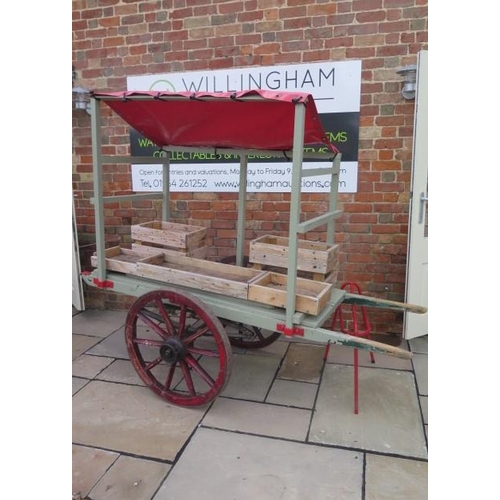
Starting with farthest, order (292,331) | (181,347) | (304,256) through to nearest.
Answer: (304,256) → (181,347) → (292,331)

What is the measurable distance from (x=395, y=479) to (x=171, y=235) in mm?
2131

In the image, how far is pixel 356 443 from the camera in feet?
8.54

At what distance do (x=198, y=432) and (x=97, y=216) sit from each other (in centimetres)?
159

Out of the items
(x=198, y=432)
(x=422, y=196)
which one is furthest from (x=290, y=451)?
(x=422, y=196)

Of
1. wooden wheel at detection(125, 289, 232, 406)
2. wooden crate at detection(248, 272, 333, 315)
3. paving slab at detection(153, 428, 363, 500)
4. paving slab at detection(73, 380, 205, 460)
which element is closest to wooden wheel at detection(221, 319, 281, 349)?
wooden wheel at detection(125, 289, 232, 406)

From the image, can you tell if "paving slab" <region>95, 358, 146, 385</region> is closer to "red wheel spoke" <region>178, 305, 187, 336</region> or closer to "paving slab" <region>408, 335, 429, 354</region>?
"red wheel spoke" <region>178, 305, 187, 336</region>

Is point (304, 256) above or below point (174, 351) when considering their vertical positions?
above

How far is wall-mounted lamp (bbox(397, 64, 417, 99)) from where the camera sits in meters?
3.46

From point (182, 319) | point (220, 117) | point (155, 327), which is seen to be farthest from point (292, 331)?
point (220, 117)

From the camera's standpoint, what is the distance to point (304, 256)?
9.99ft

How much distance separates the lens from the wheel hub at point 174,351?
2.93 metres

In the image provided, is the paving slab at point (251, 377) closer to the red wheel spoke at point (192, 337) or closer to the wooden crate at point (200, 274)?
the red wheel spoke at point (192, 337)

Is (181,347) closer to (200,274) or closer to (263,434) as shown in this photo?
(200,274)

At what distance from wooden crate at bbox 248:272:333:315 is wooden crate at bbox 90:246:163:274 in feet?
2.74
